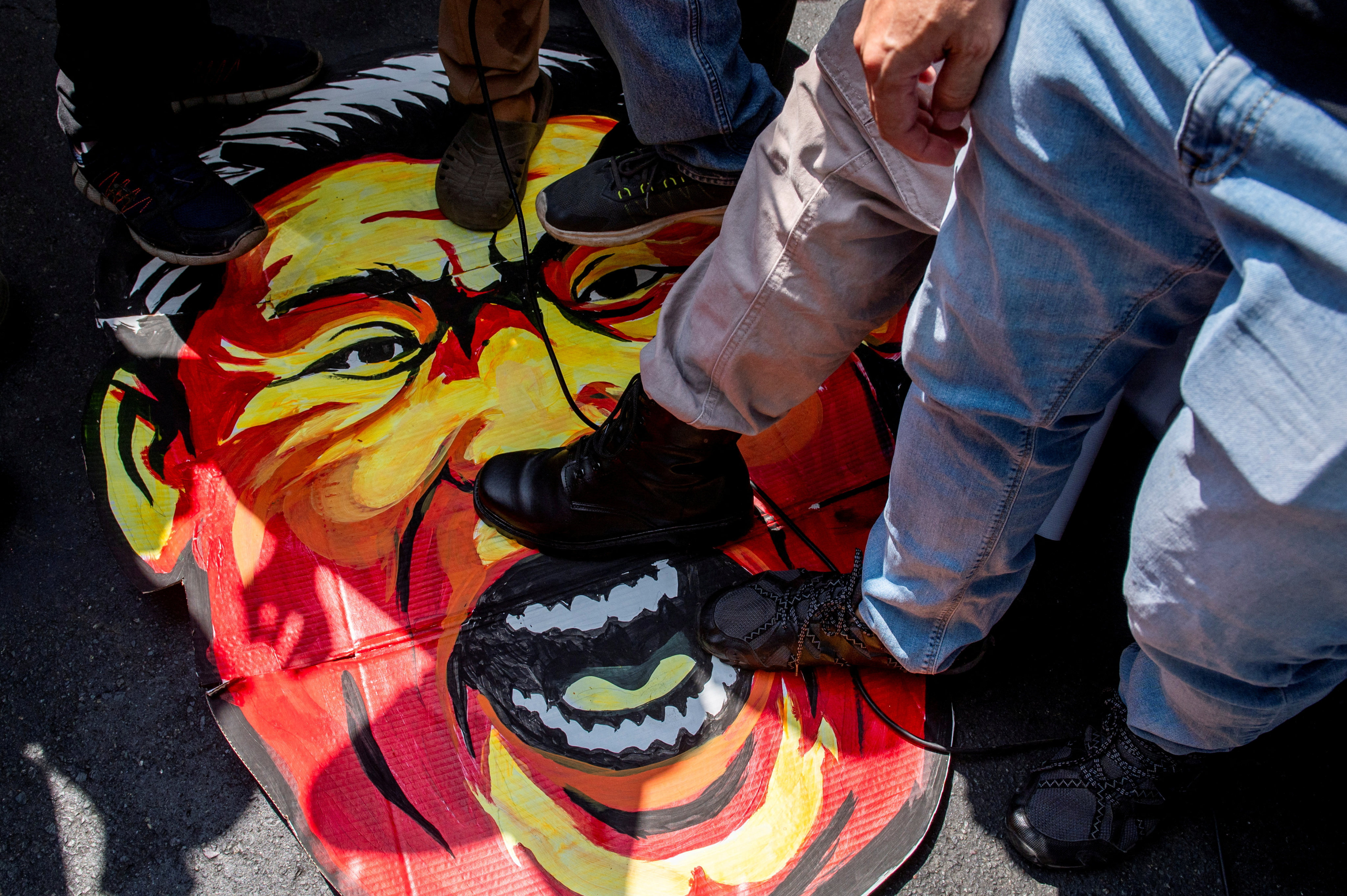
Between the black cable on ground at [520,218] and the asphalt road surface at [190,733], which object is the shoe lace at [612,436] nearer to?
the black cable on ground at [520,218]

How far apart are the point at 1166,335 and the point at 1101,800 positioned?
1.96 ft

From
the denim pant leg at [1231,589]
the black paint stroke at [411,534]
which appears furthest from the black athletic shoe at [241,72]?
the denim pant leg at [1231,589]

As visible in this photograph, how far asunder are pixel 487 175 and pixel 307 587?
2.53 feet

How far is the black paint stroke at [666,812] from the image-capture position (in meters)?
0.97

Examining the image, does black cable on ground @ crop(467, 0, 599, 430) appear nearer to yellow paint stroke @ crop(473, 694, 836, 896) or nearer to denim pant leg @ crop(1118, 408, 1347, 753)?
yellow paint stroke @ crop(473, 694, 836, 896)

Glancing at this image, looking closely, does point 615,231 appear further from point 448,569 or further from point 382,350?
point 448,569

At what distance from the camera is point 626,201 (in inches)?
52.8

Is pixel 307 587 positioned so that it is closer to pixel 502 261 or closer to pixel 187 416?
pixel 187 416

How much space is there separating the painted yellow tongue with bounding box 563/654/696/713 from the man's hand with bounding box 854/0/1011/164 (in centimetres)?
70

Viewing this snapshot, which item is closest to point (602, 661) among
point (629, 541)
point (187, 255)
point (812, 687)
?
point (629, 541)

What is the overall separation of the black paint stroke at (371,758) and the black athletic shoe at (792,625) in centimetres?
40

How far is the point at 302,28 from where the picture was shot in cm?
164

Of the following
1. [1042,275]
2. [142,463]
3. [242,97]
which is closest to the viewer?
[1042,275]

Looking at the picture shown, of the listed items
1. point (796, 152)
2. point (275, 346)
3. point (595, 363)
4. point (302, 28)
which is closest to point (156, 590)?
point (275, 346)
